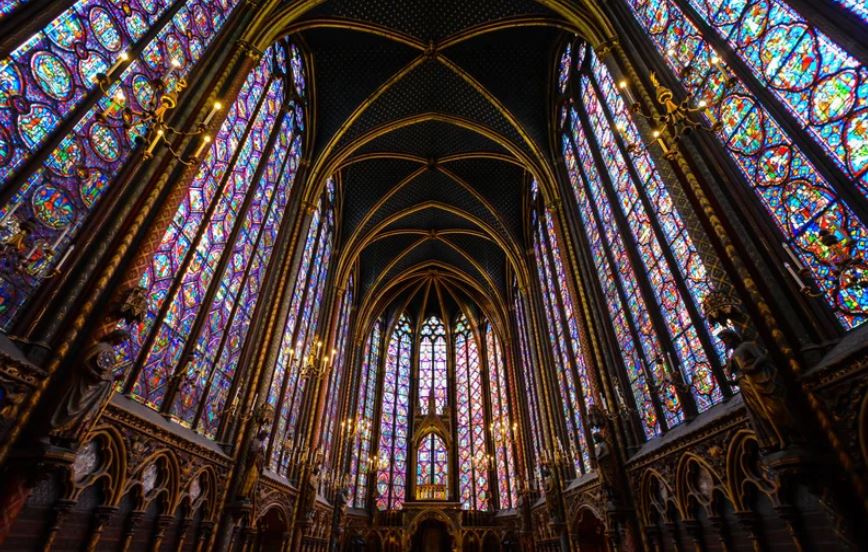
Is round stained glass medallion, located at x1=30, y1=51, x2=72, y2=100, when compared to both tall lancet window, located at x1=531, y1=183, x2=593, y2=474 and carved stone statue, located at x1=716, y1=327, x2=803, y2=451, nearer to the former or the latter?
carved stone statue, located at x1=716, y1=327, x2=803, y2=451

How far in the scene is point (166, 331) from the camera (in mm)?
8469

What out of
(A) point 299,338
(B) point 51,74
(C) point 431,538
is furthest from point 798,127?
(C) point 431,538

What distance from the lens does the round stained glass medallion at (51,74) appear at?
18.8 ft

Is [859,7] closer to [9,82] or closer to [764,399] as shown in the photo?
[764,399]

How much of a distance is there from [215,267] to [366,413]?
55.7 feet

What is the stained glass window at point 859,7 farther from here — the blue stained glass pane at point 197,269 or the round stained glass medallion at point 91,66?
the blue stained glass pane at point 197,269

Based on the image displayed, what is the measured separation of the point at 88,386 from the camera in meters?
5.50

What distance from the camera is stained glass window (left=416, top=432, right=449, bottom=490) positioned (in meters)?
24.2

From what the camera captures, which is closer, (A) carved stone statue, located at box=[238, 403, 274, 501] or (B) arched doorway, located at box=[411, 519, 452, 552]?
(A) carved stone statue, located at box=[238, 403, 274, 501]

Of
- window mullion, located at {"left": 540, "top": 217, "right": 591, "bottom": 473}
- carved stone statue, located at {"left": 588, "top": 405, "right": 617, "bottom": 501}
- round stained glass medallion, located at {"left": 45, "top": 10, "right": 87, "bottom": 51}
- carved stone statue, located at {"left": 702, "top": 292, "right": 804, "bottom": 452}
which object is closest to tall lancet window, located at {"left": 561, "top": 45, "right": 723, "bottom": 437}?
carved stone statue, located at {"left": 588, "top": 405, "right": 617, "bottom": 501}

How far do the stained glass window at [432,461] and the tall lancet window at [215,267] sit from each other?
1642cm

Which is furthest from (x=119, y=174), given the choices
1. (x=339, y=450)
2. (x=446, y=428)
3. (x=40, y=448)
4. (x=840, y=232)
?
(x=446, y=428)

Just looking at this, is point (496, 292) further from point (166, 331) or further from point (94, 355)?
point (94, 355)

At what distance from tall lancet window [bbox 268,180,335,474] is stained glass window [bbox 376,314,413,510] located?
9770mm
